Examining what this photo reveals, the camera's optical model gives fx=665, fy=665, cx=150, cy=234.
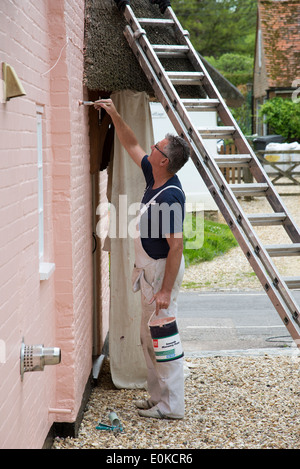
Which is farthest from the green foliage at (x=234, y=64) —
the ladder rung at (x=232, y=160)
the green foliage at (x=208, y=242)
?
the ladder rung at (x=232, y=160)

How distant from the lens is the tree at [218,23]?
43.5 metres

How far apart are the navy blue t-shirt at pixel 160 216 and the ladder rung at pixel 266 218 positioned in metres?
0.56

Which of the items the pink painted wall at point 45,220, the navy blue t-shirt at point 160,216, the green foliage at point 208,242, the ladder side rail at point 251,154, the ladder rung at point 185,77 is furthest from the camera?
the green foliage at point 208,242

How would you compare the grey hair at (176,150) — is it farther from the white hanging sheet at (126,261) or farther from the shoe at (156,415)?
the shoe at (156,415)

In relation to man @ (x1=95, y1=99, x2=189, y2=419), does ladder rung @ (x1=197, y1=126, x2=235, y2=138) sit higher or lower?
higher

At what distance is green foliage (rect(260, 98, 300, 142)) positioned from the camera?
993 inches

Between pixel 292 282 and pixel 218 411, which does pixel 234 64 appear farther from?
pixel 292 282

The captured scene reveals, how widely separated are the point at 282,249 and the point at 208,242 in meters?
9.01

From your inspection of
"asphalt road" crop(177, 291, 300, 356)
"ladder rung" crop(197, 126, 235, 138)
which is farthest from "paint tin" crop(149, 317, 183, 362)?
"asphalt road" crop(177, 291, 300, 356)

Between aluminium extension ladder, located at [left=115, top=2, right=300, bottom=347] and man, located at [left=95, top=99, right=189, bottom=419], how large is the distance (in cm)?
25

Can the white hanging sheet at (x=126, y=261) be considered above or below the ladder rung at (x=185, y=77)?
below

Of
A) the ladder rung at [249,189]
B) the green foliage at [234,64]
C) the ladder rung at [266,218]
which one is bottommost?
the ladder rung at [266,218]

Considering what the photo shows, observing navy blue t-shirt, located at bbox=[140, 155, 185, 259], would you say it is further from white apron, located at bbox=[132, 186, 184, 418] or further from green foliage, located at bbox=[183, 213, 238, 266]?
green foliage, located at bbox=[183, 213, 238, 266]
